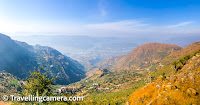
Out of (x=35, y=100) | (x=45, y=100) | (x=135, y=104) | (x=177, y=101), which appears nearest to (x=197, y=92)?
(x=177, y=101)

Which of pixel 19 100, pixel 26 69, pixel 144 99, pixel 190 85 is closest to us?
pixel 19 100

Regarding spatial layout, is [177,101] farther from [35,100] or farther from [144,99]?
[35,100]

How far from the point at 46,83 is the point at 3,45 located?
271 metres

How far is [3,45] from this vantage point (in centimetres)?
19875

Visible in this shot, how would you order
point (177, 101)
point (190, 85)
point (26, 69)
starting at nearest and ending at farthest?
point (177, 101) < point (190, 85) < point (26, 69)

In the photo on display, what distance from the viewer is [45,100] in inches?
527

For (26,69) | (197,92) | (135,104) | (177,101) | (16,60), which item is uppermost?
(197,92)

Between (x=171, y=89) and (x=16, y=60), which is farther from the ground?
(x=171, y=89)

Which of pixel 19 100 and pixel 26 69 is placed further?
pixel 26 69

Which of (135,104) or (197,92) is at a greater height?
(197,92)

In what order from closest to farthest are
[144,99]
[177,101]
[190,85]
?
[177,101] < [190,85] < [144,99]

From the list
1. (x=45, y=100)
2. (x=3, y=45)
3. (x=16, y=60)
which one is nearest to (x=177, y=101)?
(x=45, y=100)

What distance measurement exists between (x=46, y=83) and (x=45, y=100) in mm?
Answer: 2518

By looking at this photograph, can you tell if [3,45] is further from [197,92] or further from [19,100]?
[197,92]
